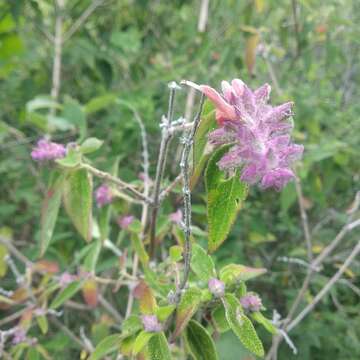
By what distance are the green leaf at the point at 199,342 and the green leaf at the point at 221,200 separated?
0.20m

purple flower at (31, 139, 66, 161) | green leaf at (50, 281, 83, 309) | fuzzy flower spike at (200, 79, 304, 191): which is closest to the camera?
fuzzy flower spike at (200, 79, 304, 191)

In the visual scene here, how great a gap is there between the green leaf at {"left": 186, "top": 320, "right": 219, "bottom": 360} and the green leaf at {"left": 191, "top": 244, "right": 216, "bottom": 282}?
7 centimetres

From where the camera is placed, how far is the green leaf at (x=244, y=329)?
2.22 ft

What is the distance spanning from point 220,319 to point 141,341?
13 cm

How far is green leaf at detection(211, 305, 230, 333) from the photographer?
800 millimetres

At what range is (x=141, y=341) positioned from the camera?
76 centimetres

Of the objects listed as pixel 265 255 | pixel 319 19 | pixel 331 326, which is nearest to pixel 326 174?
pixel 265 255

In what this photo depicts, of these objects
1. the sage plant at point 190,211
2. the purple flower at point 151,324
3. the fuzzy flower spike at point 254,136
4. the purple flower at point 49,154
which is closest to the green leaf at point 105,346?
the sage plant at point 190,211

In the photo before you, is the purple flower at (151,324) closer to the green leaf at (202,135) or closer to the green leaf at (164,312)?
the green leaf at (164,312)

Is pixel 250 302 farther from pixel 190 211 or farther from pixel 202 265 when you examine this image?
pixel 190 211

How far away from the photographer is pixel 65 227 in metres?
1.77

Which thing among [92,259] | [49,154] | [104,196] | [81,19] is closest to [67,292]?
[92,259]

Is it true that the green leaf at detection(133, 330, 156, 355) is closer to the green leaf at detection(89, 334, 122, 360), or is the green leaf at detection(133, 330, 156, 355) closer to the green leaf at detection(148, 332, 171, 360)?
the green leaf at detection(148, 332, 171, 360)

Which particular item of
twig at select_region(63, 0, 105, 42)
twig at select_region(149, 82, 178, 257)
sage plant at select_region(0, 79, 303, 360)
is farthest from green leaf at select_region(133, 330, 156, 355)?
twig at select_region(63, 0, 105, 42)
